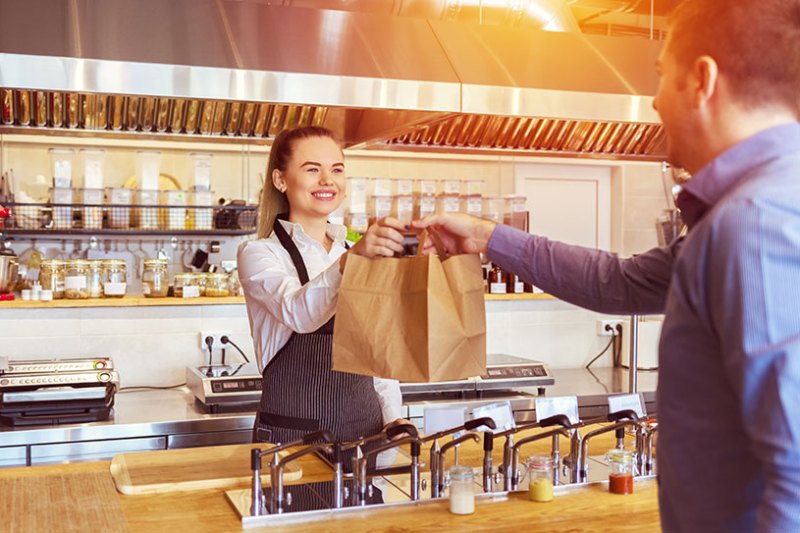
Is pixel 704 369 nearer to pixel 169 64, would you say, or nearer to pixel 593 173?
pixel 169 64

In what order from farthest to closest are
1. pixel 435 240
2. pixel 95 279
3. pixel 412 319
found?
1. pixel 95 279
2. pixel 435 240
3. pixel 412 319

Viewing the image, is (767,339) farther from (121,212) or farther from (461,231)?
(121,212)

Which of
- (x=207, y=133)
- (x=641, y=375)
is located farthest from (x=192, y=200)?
(x=641, y=375)

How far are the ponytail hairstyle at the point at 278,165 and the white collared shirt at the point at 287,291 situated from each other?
89mm

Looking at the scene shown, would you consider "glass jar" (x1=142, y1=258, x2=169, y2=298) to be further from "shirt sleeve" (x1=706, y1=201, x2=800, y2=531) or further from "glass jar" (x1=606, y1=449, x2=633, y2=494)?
"shirt sleeve" (x1=706, y1=201, x2=800, y2=531)

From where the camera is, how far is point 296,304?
7.12 ft

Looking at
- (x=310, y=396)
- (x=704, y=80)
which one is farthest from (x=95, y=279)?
(x=704, y=80)

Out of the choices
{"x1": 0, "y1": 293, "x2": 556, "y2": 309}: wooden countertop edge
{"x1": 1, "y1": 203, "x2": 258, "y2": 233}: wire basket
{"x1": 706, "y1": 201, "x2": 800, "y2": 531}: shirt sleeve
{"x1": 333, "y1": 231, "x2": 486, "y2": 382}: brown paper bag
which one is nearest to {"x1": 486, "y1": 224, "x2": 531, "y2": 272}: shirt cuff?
{"x1": 333, "y1": 231, "x2": 486, "y2": 382}: brown paper bag

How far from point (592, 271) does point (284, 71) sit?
4.13 feet

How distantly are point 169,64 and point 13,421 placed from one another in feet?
5.01

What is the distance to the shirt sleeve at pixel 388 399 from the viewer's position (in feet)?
8.55

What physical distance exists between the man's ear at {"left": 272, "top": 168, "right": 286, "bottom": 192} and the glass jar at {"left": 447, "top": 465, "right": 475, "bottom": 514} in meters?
1.13

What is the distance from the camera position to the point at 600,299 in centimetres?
166

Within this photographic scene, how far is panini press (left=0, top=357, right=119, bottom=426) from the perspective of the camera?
3225mm
